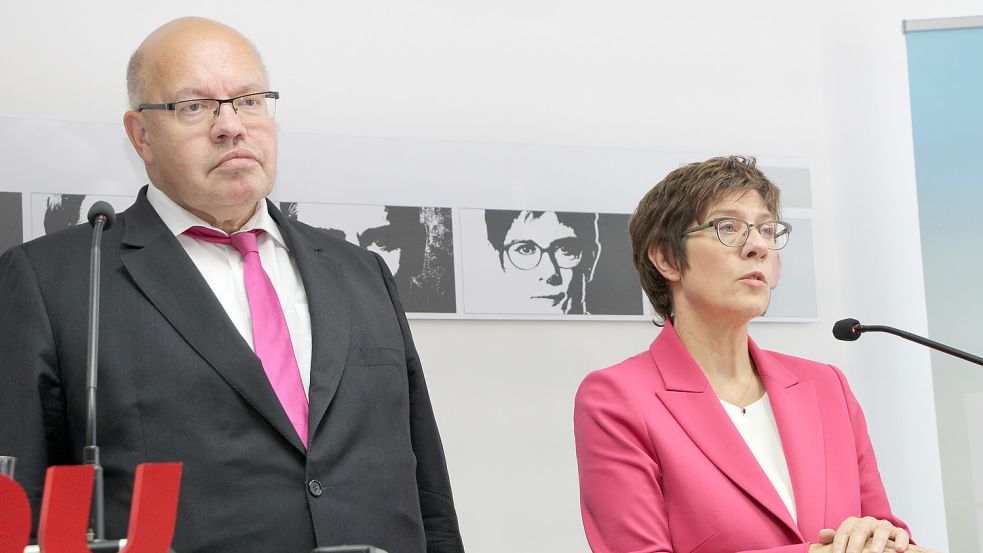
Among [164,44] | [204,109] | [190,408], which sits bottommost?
[190,408]

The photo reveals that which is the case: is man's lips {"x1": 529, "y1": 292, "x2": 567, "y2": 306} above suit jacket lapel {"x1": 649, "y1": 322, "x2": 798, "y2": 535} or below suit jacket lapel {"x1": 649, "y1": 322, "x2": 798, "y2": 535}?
above

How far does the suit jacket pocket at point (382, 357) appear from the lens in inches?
94.6

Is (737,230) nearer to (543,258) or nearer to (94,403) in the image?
(543,258)

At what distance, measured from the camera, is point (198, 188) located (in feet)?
7.85

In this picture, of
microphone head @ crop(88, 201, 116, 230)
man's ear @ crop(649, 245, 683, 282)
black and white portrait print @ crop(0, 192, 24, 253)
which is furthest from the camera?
black and white portrait print @ crop(0, 192, 24, 253)

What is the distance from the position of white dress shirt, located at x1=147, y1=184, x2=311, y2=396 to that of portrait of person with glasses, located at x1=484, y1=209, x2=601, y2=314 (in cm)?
111

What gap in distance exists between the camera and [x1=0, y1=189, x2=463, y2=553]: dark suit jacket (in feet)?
7.00

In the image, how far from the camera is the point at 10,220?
3.07 meters

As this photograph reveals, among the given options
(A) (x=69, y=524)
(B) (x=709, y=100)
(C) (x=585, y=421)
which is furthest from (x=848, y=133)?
(A) (x=69, y=524)

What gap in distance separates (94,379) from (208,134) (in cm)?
81

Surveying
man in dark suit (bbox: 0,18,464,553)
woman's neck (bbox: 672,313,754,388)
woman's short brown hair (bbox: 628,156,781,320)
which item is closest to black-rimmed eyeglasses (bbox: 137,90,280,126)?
→ man in dark suit (bbox: 0,18,464,553)

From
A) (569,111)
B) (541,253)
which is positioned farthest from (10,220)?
(569,111)

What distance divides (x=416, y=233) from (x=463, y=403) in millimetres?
508

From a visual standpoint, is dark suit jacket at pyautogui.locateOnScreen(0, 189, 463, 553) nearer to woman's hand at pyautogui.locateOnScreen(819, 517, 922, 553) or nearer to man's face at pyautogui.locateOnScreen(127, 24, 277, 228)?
man's face at pyautogui.locateOnScreen(127, 24, 277, 228)
